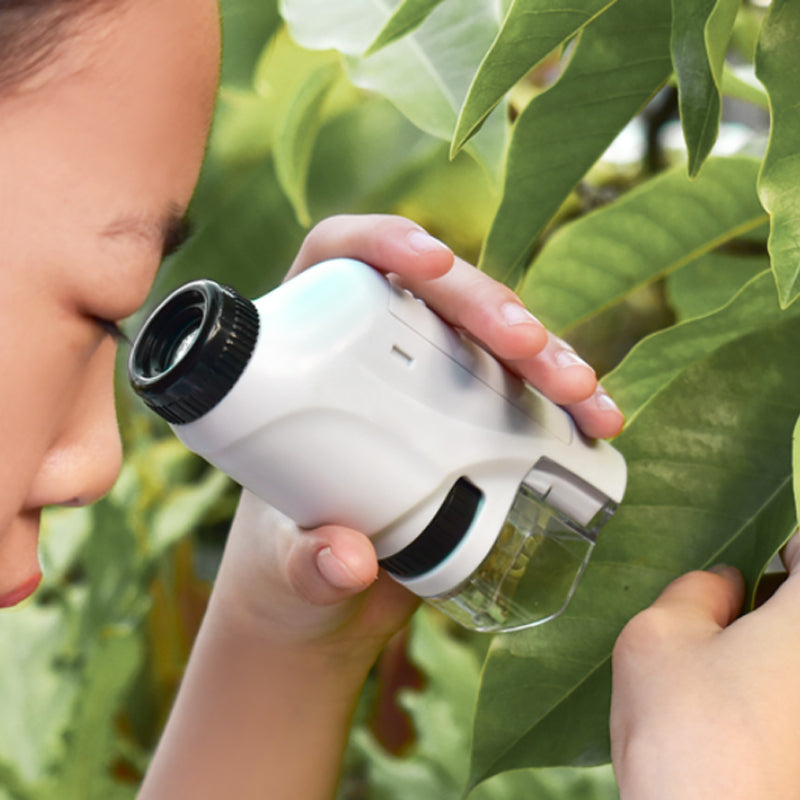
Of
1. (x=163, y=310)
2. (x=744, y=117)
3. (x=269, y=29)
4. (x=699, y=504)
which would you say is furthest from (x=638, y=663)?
(x=744, y=117)

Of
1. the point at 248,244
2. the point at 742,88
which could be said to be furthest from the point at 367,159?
the point at 742,88

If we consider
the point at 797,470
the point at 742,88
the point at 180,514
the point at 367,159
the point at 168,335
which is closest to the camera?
the point at 797,470

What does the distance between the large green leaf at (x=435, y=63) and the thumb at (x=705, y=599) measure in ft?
0.76

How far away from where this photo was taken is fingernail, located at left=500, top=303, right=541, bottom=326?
467mm

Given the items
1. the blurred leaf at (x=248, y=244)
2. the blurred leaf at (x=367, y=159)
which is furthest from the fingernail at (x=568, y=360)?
the blurred leaf at (x=248, y=244)

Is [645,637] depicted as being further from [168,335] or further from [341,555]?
[168,335]

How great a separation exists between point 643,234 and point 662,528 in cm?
18

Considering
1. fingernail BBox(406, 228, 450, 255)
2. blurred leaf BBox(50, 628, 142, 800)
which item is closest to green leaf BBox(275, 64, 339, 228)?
fingernail BBox(406, 228, 450, 255)

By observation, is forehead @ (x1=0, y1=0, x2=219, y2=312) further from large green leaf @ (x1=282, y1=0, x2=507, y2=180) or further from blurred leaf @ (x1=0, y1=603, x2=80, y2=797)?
blurred leaf @ (x1=0, y1=603, x2=80, y2=797)

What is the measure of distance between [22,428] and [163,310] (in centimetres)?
8

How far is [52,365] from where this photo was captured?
0.43 metres

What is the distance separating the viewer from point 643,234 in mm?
560

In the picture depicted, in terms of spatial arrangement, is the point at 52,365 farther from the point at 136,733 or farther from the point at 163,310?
the point at 136,733

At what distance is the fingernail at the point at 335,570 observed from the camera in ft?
1.42
